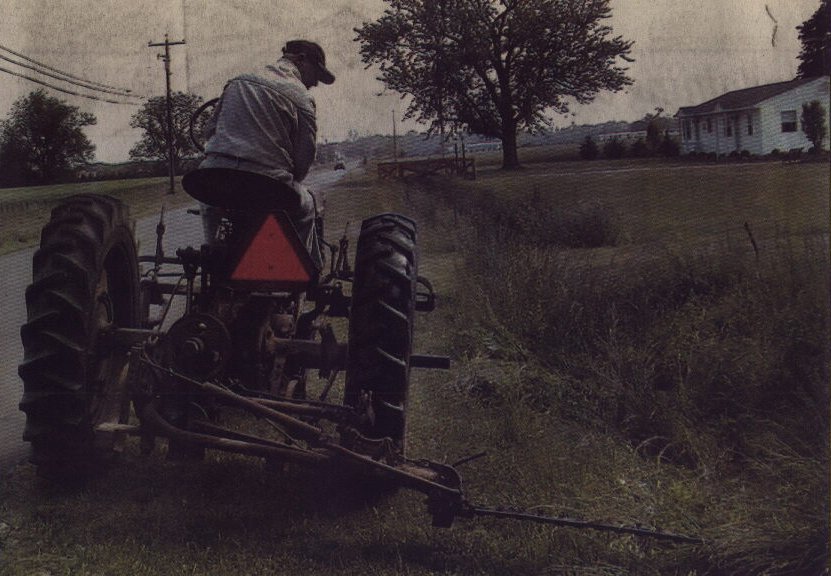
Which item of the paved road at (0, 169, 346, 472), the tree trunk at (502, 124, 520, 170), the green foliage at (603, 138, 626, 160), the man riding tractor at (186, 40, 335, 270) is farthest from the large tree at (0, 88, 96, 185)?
the green foliage at (603, 138, 626, 160)

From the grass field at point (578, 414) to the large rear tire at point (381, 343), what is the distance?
1.18 ft

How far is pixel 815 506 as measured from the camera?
3.09m

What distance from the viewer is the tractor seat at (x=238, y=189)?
134 inches

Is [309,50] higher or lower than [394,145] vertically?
higher

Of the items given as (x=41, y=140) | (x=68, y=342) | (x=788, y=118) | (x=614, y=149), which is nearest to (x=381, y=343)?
(x=68, y=342)

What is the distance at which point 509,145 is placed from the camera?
19.6ft

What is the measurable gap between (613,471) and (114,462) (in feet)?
7.46

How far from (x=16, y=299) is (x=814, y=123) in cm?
436

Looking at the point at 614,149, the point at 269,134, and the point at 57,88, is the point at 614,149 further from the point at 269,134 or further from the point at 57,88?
the point at 57,88

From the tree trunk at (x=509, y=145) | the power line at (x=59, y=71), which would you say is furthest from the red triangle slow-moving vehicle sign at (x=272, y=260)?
the tree trunk at (x=509, y=145)

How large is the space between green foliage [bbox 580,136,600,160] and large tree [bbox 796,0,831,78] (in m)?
2.97

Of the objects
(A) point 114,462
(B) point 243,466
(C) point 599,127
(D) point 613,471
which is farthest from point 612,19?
(A) point 114,462

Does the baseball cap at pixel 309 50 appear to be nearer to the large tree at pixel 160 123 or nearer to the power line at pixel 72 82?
the large tree at pixel 160 123

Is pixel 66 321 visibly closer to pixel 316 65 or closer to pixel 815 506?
pixel 316 65
